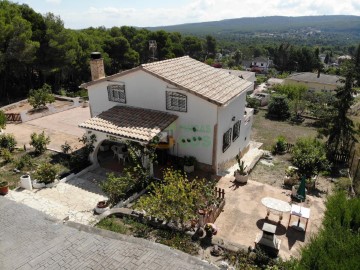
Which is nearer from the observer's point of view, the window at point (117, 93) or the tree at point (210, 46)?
the window at point (117, 93)

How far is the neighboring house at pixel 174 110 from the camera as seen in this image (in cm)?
1596

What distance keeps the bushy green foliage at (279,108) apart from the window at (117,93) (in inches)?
942

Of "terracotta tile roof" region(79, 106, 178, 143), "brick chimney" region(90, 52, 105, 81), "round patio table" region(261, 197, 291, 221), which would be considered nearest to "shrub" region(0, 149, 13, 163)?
"terracotta tile roof" region(79, 106, 178, 143)

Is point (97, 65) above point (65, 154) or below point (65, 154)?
above

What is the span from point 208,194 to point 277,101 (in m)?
27.5

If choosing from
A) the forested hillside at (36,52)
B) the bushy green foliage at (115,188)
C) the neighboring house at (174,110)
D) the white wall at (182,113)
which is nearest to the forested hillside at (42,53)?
the forested hillside at (36,52)

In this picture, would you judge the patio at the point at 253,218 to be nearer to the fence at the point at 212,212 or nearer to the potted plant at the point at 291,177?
the fence at the point at 212,212

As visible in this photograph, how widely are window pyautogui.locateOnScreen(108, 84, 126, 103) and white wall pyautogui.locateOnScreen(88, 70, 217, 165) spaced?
0.26 m

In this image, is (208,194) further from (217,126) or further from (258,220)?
(217,126)

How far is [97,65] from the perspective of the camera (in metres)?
20.1

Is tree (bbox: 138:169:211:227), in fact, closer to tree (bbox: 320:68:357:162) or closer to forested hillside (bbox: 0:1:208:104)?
tree (bbox: 320:68:357:162)

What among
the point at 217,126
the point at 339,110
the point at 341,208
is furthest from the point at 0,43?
the point at 341,208

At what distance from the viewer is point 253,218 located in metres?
12.9

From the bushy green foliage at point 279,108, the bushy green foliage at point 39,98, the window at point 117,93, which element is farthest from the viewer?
the bushy green foliage at point 279,108
